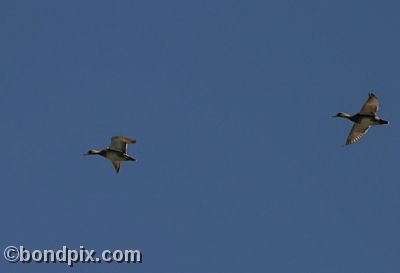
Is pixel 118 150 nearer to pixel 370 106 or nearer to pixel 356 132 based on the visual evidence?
pixel 356 132

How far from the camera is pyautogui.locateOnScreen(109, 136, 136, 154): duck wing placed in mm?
41094

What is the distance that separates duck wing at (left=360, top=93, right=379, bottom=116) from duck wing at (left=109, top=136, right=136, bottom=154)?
9.59 m

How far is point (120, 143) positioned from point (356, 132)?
10130mm

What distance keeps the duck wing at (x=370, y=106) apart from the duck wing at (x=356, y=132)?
122 centimetres

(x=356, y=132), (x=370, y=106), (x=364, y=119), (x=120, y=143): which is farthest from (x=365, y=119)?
(x=120, y=143)

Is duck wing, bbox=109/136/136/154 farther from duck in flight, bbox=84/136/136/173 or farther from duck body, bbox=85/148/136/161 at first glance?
duck body, bbox=85/148/136/161

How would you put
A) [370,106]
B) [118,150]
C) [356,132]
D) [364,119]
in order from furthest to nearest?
[356,132] < [364,119] < [118,150] < [370,106]

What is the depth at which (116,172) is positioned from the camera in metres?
44.7

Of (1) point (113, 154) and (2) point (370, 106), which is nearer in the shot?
(2) point (370, 106)

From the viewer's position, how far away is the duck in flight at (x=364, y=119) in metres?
41.3

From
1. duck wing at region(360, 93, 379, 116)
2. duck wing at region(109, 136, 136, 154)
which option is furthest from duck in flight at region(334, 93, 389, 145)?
duck wing at region(109, 136, 136, 154)

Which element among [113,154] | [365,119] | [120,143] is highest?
[365,119]

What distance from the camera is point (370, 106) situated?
4138 centimetres

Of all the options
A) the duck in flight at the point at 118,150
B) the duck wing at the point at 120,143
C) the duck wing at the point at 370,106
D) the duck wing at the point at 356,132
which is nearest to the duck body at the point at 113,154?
the duck in flight at the point at 118,150
